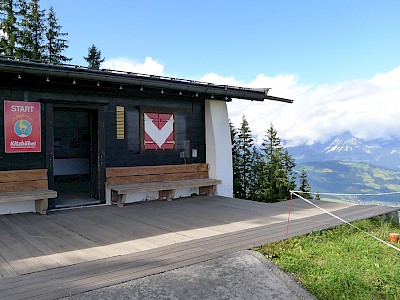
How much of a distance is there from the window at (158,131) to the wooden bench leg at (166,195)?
1.10 meters

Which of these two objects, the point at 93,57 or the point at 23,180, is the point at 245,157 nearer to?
the point at 93,57

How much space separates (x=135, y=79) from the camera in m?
7.15

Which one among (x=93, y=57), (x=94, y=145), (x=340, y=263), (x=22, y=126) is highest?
(x=93, y=57)

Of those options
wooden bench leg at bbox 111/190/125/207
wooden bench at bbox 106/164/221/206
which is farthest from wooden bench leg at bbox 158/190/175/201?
wooden bench leg at bbox 111/190/125/207

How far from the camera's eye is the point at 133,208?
707 cm

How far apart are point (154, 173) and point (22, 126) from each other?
2.99 m

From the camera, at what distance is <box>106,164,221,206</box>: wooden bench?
292 inches

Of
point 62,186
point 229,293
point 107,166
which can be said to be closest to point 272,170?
point 62,186

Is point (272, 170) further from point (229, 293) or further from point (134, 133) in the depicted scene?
point (229, 293)

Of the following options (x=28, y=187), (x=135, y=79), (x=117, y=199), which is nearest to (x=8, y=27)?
(x=135, y=79)

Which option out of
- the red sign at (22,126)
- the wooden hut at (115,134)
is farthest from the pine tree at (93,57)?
the red sign at (22,126)

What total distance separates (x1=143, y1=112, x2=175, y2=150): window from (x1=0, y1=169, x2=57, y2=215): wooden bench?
241cm

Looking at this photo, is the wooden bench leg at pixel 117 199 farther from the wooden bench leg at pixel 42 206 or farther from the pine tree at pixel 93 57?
the pine tree at pixel 93 57

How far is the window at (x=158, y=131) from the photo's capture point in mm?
8180
